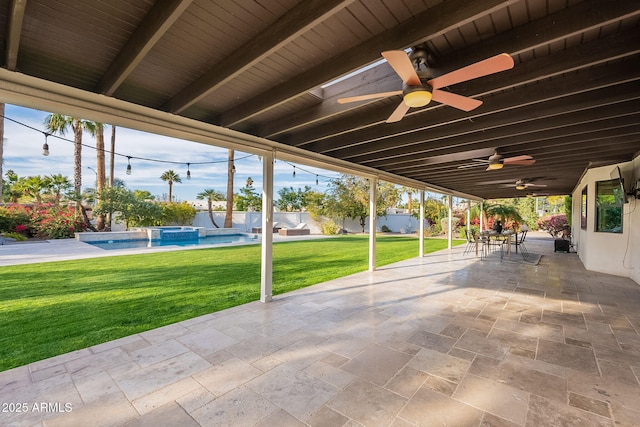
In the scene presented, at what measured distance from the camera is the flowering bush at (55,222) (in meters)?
11.1

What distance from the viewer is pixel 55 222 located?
1129 centimetres

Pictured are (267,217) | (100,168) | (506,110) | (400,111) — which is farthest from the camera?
(100,168)

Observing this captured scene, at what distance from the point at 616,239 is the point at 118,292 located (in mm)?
9658

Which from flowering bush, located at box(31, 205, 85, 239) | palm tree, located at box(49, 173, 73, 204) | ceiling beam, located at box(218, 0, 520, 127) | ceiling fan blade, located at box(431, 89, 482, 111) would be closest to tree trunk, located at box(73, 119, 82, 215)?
flowering bush, located at box(31, 205, 85, 239)

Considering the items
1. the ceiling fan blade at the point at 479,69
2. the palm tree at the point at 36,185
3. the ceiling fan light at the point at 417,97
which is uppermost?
the palm tree at the point at 36,185

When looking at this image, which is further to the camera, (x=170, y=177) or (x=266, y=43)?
(x=170, y=177)

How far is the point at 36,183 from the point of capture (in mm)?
14297

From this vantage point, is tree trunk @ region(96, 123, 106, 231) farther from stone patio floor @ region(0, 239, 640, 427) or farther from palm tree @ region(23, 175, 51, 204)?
stone patio floor @ region(0, 239, 640, 427)

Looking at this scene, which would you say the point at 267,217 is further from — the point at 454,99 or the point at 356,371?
the point at 454,99

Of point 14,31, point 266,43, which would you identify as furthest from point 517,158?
point 14,31

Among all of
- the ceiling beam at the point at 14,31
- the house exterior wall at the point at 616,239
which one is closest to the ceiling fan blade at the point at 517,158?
the house exterior wall at the point at 616,239

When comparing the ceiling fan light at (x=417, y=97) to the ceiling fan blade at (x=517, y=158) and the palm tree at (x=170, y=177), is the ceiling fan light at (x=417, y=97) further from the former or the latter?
the palm tree at (x=170, y=177)

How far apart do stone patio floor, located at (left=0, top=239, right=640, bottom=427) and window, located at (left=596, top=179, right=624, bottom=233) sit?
3024 mm

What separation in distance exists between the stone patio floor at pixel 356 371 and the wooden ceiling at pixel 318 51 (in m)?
2.30
